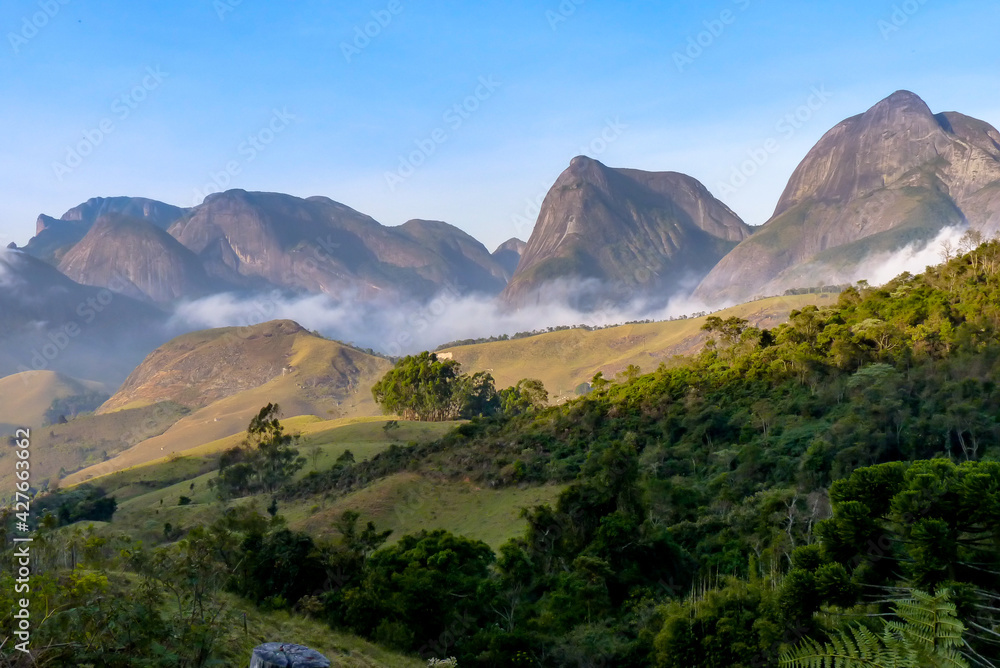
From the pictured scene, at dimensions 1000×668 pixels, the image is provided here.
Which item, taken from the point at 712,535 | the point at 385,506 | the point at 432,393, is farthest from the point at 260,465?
the point at 712,535

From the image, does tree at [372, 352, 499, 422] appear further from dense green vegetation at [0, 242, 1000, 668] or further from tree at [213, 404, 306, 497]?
dense green vegetation at [0, 242, 1000, 668]

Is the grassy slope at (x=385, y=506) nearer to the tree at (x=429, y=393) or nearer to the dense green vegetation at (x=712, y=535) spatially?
the dense green vegetation at (x=712, y=535)

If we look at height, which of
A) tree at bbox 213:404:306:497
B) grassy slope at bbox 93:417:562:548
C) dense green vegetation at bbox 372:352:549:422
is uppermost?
dense green vegetation at bbox 372:352:549:422

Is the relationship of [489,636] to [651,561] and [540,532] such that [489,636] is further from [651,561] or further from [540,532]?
[540,532]

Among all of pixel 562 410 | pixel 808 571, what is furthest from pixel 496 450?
pixel 808 571

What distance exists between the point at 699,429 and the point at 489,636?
Answer: 3788cm

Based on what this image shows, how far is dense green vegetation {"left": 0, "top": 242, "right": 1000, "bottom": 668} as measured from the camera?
12344 mm

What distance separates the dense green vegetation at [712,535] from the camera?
40.5ft

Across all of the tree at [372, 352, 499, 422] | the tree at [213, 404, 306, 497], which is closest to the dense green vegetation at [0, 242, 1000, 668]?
the tree at [213, 404, 306, 497]

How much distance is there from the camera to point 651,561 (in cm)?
2783

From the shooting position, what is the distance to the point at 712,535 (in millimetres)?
32219

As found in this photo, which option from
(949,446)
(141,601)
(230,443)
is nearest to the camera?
(141,601)

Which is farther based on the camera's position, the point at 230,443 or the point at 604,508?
the point at 230,443

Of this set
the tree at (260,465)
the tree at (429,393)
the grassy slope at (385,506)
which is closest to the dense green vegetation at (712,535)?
the tree at (260,465)
